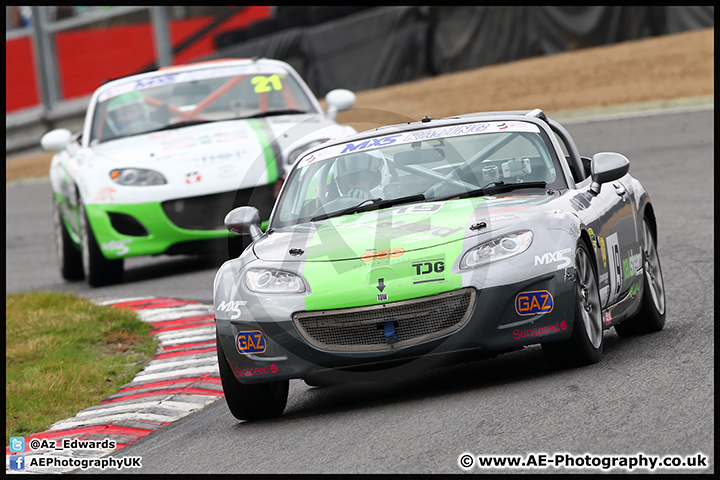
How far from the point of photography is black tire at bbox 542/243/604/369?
6070 millimetres

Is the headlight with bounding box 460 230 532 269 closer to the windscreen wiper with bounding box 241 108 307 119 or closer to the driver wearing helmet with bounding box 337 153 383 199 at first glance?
the driver wearing helmet with bounding box 337 153 383 199

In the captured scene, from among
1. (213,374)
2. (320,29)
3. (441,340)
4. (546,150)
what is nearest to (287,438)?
(441,340)

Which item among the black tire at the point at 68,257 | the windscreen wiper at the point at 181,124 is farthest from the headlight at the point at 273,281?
the black tire at the point at 68,257

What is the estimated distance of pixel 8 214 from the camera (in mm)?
19578

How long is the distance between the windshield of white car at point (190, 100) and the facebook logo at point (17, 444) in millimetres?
6210

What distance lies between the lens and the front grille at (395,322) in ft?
19.4

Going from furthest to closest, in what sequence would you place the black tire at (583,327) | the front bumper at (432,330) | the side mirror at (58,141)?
the side mirror at (58,141)
the black tire at (583,327)
the front bumper at (432,330)

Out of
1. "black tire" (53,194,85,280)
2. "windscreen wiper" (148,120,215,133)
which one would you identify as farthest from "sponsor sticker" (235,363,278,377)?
"black tire" (53,194,85,280)

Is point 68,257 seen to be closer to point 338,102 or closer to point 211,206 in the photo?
point 211,206

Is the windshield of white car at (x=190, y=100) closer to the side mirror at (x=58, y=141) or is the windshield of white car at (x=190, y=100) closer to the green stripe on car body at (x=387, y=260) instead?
the side mirror at (x=58, y=141)

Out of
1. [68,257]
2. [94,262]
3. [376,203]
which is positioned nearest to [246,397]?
[376,203]

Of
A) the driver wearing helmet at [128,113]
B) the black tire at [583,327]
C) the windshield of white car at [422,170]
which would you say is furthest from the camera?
the driver wearing helmet at [128,113]

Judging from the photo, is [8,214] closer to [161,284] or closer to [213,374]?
[161,284]

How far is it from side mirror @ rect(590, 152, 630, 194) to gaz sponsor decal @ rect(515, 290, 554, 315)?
1141 millimetres
